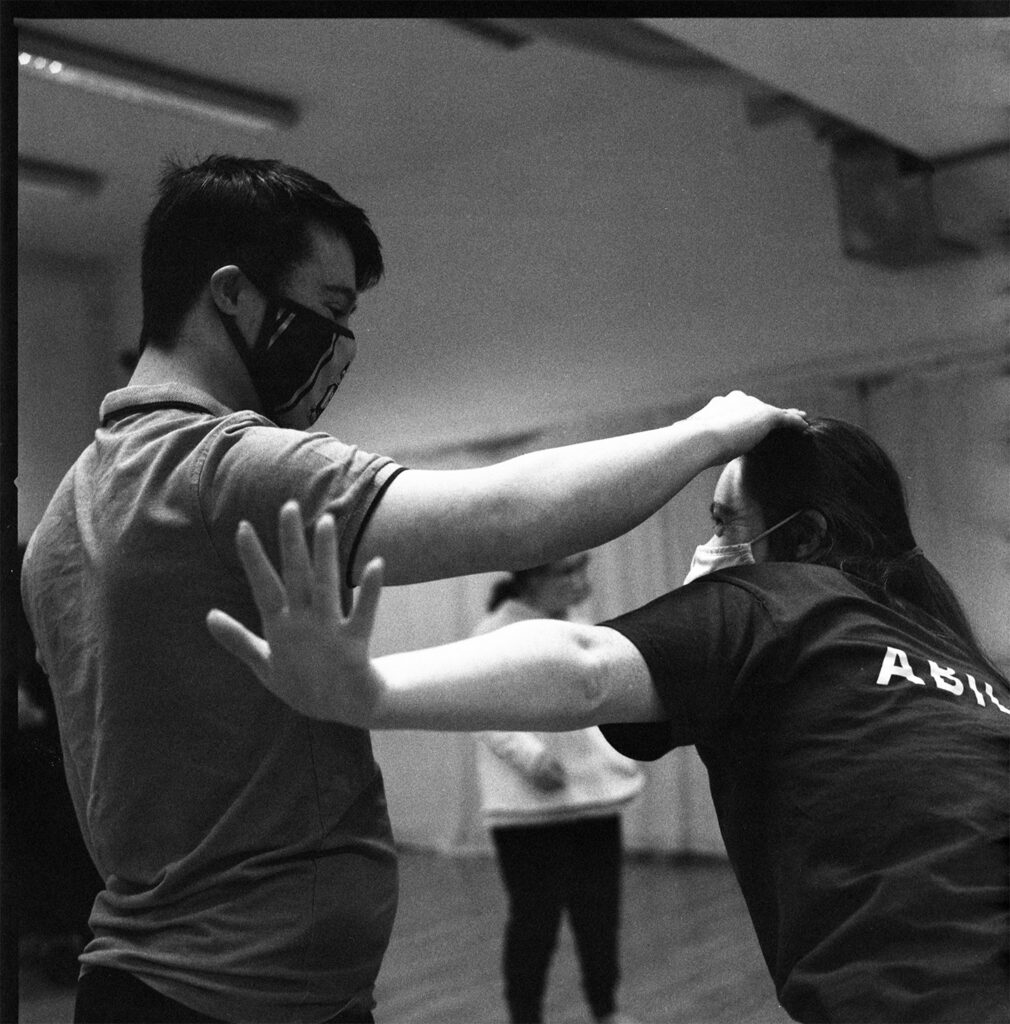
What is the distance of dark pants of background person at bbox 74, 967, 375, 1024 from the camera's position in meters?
0.79

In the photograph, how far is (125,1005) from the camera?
0.80 metres

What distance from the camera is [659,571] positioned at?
3336 mm

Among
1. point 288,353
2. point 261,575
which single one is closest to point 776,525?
point 288,353

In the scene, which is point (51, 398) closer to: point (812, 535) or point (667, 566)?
point (812, 535)

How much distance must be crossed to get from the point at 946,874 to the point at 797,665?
0.17 meters

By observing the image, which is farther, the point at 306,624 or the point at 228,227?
the point at 228,227

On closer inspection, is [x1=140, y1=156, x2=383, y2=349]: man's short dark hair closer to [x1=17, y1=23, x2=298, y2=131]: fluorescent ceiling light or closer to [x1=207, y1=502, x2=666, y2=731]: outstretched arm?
[x1=207, y1=502, x2=666, y2=731]: outstretched arm

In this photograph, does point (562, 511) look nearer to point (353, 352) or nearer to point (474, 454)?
point (353, 352)

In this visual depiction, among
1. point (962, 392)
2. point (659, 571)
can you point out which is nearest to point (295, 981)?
point (659, 571)

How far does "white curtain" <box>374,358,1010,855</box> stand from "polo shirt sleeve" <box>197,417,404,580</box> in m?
2.21

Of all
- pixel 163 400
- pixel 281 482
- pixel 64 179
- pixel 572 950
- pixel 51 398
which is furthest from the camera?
pixel 64 179

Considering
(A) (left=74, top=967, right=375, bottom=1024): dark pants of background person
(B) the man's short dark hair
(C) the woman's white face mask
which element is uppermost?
(B) the man's short dark hair

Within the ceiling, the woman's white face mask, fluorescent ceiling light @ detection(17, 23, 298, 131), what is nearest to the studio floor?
the woman's white face mask

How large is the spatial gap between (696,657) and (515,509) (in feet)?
0.62
